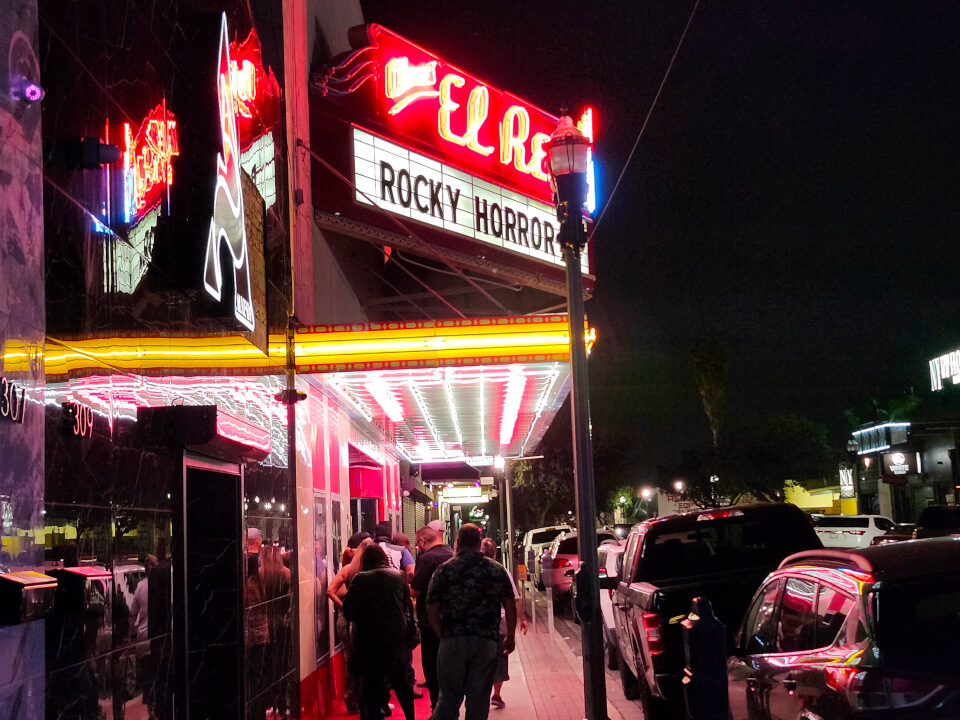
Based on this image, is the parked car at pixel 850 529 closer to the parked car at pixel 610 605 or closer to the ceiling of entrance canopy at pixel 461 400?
the ceiling of entrance canopy at pixel 461 400

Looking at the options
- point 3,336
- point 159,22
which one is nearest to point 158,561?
point 3,336

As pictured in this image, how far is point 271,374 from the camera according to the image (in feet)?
30.7

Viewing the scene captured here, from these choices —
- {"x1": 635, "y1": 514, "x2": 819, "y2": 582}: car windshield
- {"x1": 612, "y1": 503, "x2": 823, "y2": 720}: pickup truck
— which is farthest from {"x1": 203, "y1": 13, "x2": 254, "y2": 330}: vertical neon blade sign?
{"x1": 635, "y1": 514, "x2": 819, "y2": 582}: car windshield

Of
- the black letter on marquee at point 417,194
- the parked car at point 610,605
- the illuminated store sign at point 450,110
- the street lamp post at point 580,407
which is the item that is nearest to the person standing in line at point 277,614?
the street lamp post at point 580,407

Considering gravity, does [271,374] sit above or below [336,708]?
above

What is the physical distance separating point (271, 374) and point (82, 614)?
474cm

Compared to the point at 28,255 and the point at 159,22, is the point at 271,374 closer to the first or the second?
the point at 159,22

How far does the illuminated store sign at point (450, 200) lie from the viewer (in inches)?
637

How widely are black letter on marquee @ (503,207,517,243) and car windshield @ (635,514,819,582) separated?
10229mm

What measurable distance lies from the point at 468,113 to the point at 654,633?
12179 mm

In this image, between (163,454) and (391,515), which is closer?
(163,454)

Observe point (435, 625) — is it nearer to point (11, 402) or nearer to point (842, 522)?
point (11, 402)

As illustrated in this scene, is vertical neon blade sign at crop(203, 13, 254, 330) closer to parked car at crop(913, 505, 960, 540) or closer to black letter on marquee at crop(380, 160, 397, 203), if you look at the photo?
black letter on marquee at crop(380, 160, 397, 203)

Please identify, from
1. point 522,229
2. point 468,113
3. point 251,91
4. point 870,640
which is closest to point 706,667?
point 870,640
